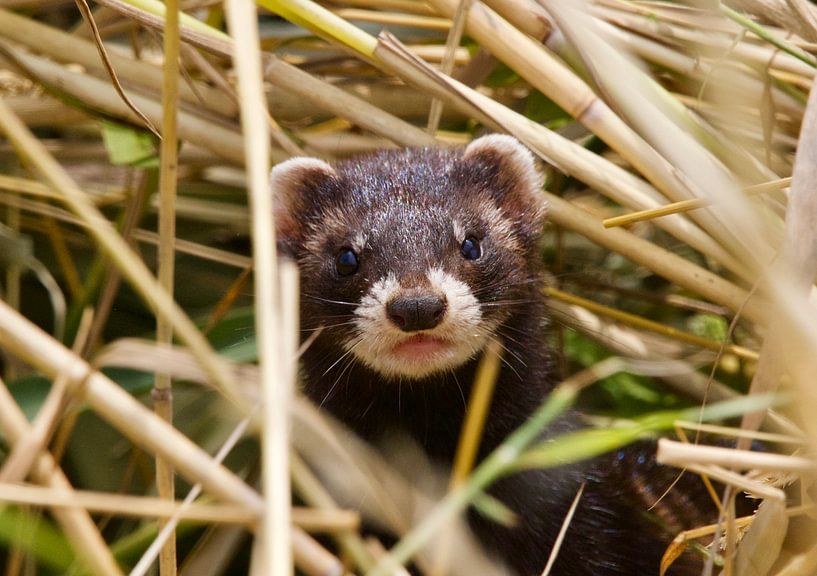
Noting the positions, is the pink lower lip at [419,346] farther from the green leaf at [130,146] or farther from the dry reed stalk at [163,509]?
the green leaf at [130,146]

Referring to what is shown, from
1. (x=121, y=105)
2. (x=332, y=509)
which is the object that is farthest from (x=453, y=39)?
(x=332, y=509)

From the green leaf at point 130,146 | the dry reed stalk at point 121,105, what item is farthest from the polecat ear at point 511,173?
the green leaf at point 130,146

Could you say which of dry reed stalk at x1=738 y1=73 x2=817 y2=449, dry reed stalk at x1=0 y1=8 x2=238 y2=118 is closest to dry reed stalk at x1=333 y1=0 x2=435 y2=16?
dry reed stalk at x1=0 y1=8 x2=238 y2=118

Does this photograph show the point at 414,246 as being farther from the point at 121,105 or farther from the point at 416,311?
the point at 121,105

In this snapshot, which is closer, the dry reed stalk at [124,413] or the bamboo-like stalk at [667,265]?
the dry reed stalk at [124,413]

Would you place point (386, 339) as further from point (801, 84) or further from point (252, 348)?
point (801, 84)

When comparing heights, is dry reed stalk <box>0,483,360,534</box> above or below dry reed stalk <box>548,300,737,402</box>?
above

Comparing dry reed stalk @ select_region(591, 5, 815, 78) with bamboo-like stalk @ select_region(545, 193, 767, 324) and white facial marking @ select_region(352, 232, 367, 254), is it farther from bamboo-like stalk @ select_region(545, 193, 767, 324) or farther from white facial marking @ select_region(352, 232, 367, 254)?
white facial marking @ select_region(352, 232, 367, 254)
